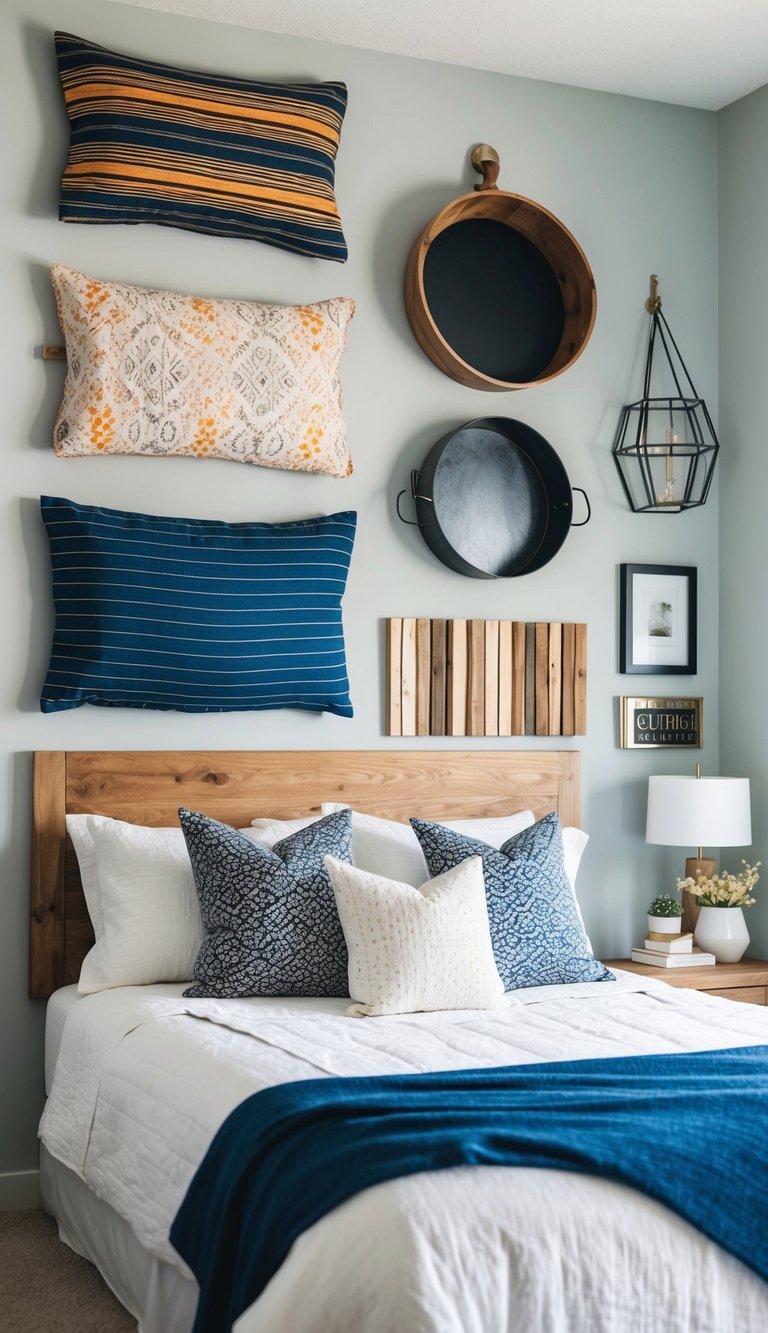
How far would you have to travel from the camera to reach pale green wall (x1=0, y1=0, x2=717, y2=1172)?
321 centimetres

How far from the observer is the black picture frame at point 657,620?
13.0ft

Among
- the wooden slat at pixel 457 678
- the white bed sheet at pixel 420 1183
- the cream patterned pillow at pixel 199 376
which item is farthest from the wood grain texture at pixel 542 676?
the white bed sheet at pixel 420 1183

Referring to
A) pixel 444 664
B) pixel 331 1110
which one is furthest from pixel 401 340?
pixel 331 1110

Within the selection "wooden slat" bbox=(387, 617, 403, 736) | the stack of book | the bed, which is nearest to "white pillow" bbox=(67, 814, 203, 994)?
the bed

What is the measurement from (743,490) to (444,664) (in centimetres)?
115

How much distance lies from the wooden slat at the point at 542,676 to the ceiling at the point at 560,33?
5.36 ft

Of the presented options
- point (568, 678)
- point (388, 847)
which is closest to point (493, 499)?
point (568, 678)

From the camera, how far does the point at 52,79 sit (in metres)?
3.27

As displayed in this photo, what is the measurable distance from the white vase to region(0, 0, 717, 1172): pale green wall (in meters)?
0.26

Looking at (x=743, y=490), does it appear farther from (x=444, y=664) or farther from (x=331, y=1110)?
(x=331, y=1110)

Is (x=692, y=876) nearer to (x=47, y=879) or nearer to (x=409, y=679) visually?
(x=409, y=679)

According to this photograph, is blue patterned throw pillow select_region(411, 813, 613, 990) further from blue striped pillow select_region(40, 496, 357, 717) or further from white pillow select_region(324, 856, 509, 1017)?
blue striped pillow select_region(40, 496, 357, 717)

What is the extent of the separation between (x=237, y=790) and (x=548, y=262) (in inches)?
72.4

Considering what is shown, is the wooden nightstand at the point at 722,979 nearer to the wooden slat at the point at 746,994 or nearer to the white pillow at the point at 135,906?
the wooden slat at the point at 746,994
